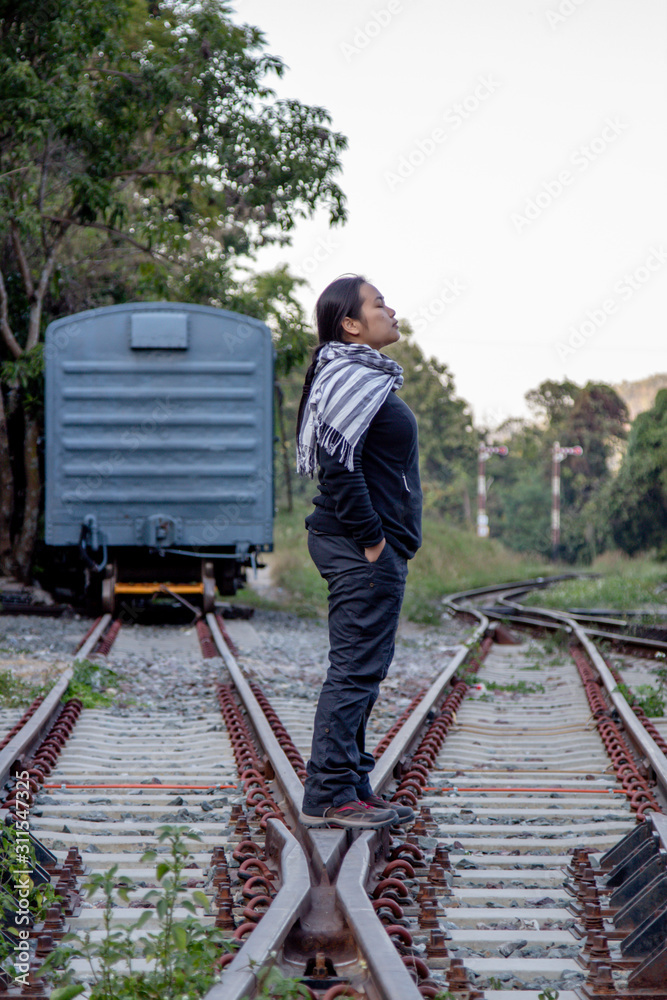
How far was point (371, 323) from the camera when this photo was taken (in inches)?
124

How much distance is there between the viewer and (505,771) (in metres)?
4.47

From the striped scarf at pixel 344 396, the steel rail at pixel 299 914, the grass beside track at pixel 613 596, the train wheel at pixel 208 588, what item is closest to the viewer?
the steel rail at pixel 299 914

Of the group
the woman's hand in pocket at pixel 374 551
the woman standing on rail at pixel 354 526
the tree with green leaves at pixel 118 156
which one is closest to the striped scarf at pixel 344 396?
the woman standing on rail at pixel 354 526

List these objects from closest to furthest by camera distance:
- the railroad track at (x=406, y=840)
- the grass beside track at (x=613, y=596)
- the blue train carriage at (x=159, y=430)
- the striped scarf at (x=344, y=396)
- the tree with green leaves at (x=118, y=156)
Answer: the railroad track at (x=406, y=840) < the striped scarf at (x=344, y=396) < the blue train carriage at (x=159, y=430) < the tree with green leaves at (x=118, y=156) < the grass beside track at (x=613, y=596)

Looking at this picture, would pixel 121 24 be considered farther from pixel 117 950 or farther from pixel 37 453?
pixel 117 950

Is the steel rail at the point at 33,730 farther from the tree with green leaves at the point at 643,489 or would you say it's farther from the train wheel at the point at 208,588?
the tree with green leaves at the point at 643,489

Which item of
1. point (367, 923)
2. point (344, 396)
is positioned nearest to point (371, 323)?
point (344, 396)

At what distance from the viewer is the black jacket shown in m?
3.08

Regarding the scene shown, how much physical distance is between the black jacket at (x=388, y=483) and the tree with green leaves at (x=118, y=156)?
1004 centimetres

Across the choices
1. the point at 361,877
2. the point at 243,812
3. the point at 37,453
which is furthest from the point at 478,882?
the point at 37,453

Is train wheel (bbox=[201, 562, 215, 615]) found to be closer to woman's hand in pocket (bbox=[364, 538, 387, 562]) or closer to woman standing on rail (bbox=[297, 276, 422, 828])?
woman standing on rail (bbox=[297, 276, 422, 828])

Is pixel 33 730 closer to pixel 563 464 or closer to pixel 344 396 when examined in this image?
pixel 344 396

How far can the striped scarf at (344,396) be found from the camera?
9.73 ft

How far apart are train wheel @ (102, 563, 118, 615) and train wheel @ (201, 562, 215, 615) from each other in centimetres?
98
